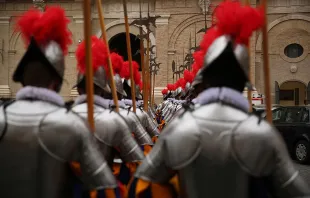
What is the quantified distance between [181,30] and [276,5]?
5.44 meters

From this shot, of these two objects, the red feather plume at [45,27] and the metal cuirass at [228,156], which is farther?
the red feather plume at [45,27]

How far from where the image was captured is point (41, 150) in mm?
2635

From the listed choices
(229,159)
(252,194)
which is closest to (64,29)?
(229,159)

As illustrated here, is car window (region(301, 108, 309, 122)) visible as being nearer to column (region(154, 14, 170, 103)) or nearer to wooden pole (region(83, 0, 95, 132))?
wooden pole (region(83, 0, 95, 132))

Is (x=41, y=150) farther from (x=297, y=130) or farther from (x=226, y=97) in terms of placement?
(x=297, y=130)

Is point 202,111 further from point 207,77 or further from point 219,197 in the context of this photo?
point 219,197

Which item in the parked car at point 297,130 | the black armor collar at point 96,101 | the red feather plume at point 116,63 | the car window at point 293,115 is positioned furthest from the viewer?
the car window at point 293,115

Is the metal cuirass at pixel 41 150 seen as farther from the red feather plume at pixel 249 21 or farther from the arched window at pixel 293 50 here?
the arched window at pixel 293 50

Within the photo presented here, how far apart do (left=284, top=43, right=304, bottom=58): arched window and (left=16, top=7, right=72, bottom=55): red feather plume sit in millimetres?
25489

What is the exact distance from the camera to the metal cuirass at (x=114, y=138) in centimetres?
391

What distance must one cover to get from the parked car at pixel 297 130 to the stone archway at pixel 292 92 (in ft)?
51.8

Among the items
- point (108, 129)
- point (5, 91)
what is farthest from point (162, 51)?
point (108, 129)

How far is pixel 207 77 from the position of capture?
288cm

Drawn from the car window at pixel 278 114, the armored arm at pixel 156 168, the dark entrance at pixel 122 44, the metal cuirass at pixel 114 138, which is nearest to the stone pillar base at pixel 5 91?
the dark entrance at pixel 122 44
